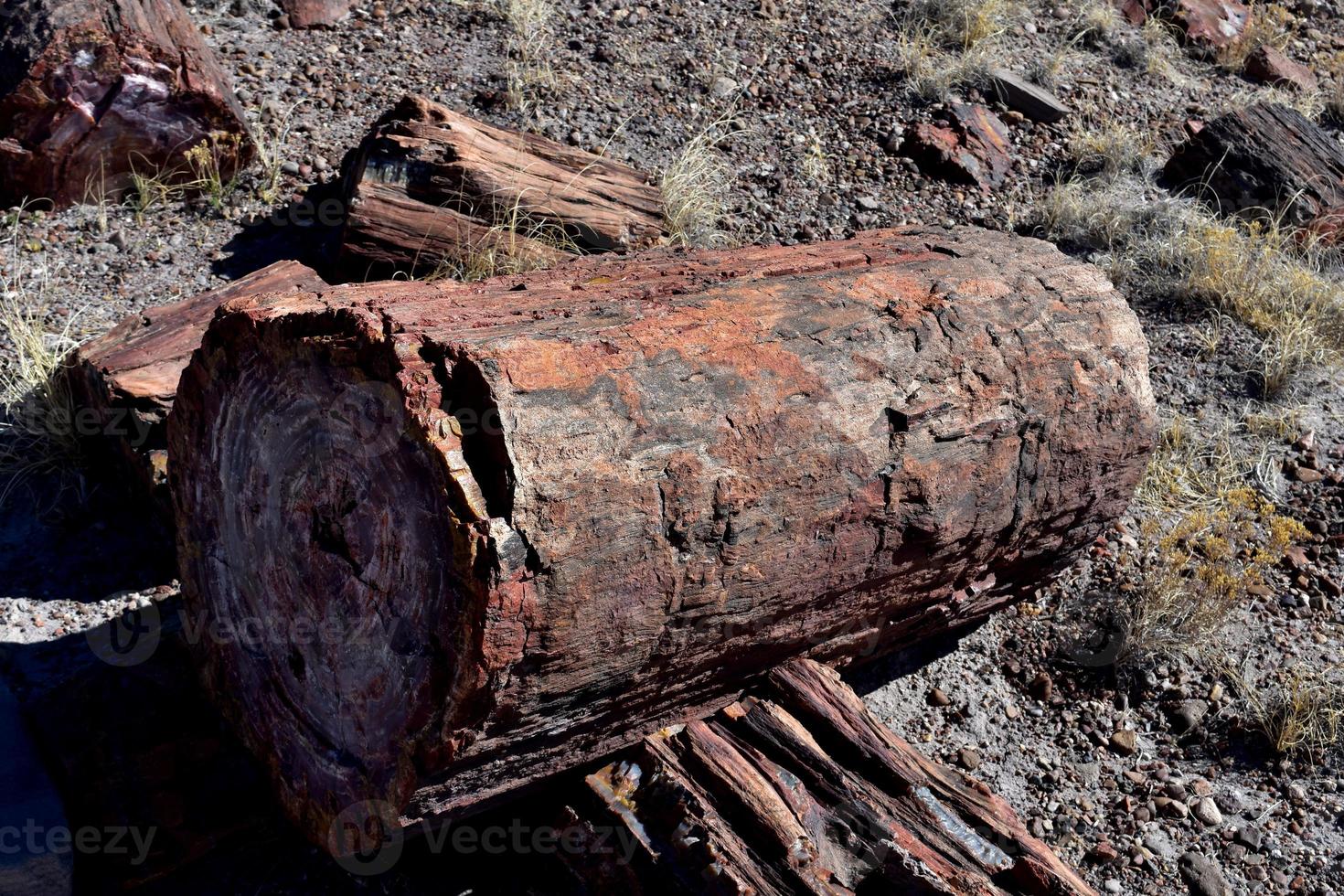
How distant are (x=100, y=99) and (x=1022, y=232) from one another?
3.68 meters

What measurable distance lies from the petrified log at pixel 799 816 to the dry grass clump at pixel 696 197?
216 centimetres

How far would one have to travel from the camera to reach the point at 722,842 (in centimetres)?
224

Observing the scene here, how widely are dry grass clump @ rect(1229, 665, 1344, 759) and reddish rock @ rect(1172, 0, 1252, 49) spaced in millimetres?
4477

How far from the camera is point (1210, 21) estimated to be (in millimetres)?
6656

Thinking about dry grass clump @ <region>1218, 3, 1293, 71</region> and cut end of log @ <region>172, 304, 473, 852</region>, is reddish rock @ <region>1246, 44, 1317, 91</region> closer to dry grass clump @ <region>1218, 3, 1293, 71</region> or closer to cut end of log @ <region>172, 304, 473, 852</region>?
dry grass clump @ <region>1218, 3, 1293, 71</region>

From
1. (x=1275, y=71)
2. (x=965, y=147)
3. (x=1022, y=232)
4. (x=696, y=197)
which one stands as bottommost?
(x=696, y=197)

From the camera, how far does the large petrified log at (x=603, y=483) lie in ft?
6.52

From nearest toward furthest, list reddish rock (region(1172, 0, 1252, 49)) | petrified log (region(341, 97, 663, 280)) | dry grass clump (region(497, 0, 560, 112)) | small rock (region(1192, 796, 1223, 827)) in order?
1. small rock (region(1192, 796, 1223, 827))
2. petrified log (region(341, 97, 663, 280))
3. dry grass clump (region(497, 0, 560, 112))
4. reddish rock (region(1172, 0, 1252, 49))

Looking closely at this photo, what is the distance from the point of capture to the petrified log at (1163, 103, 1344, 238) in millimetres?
5180

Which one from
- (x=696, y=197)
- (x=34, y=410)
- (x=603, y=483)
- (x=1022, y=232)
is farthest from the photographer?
(x=1022, y=232)

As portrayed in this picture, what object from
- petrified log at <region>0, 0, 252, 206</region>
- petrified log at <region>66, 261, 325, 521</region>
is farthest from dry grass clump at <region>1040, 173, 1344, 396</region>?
petrified log at <region>0, 0, 252, 206</region>

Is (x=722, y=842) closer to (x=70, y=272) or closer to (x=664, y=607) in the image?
(x=664, y=607)

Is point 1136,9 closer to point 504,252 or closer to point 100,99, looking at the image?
point 504,252

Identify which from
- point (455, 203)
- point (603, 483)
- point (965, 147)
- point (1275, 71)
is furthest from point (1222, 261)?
point (603, 483)
